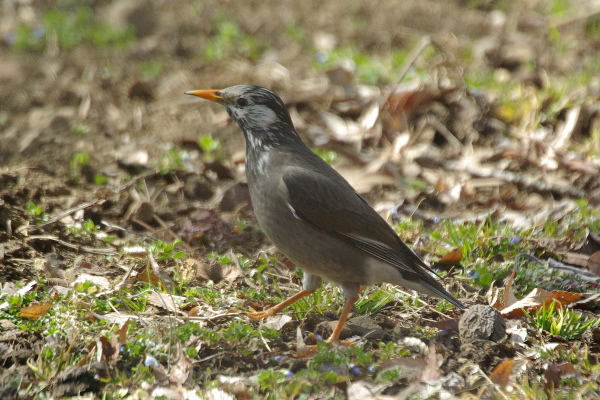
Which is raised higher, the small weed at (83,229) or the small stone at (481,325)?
the small stone at (481,325)

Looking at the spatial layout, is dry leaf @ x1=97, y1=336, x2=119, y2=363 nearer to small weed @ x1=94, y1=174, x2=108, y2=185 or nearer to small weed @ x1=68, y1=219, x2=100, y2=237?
Answer: small weed @ x1=68, y1=219, x2=100, y2=237

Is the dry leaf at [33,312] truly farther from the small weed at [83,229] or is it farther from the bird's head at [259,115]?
the bird's head at [259,115]

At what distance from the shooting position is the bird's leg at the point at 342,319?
475 centimetres

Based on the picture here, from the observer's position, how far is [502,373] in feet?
14.1

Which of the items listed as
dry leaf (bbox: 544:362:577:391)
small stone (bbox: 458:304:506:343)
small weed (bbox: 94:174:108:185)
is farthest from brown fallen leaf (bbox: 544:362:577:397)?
small weed (bbox: 94:174:108:185)

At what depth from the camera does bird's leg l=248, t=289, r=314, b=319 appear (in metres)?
4.93

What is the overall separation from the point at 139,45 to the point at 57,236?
4.57 metres

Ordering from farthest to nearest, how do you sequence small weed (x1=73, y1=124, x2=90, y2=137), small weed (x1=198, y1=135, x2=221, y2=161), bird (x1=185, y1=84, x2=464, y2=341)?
small weed (x1=73, y1=124, x2=90, y2=137)
small weed (x1=198, y1=135, x2=221, y2=161)
bird (x1=185, y1=84, x2=464, y2=341)

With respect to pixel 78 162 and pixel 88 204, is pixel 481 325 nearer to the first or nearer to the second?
pixel 88 204

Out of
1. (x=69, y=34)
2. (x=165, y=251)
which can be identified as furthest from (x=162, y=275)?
(x=69, y=34)

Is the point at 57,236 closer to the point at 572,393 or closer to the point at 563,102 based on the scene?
the point at 572,393

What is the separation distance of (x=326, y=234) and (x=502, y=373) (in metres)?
1.51

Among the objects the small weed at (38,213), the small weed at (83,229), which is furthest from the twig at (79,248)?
the small weed at (38,213)

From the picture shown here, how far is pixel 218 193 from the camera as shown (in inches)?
264
